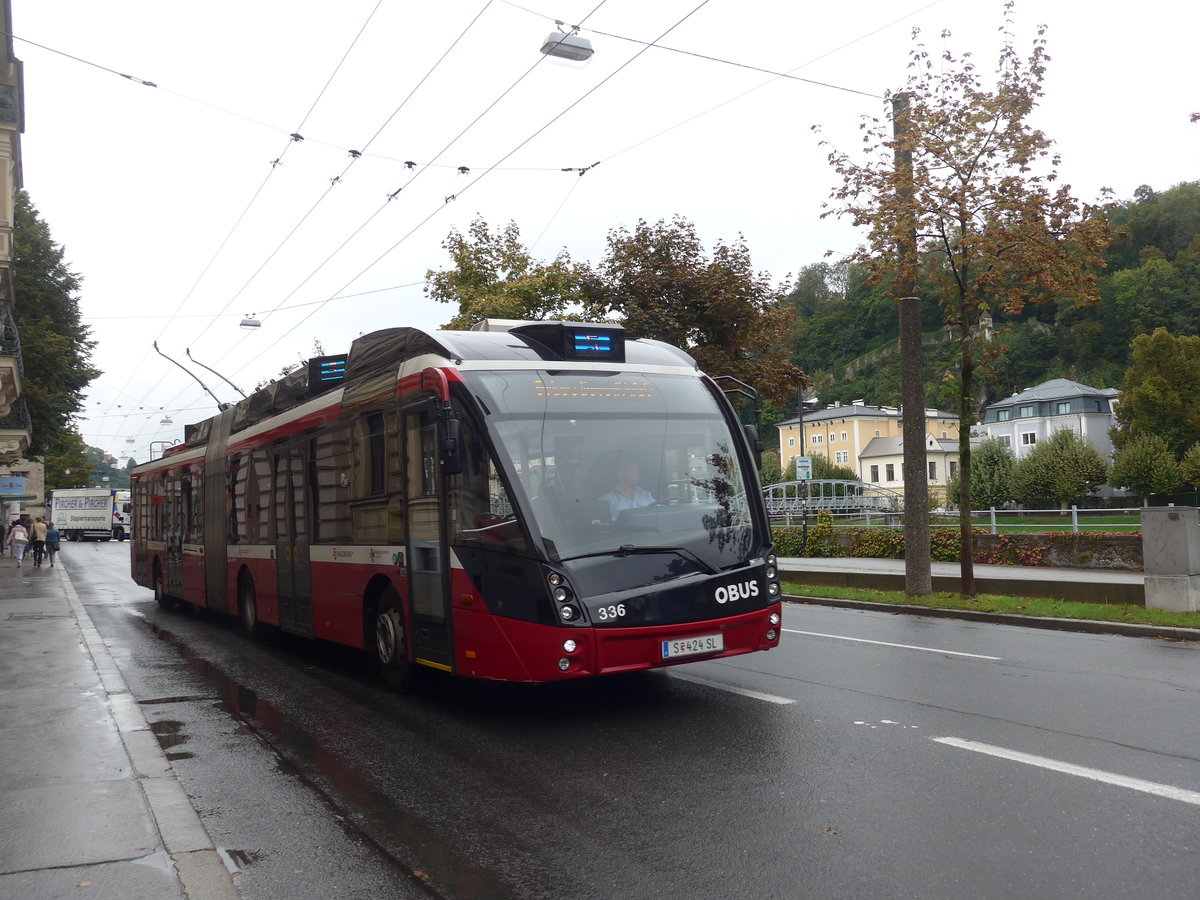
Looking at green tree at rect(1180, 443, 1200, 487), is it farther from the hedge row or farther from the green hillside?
the hedge row

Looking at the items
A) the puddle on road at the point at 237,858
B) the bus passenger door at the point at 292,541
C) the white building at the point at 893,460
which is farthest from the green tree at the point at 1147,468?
the puddle on road at the point at 237,858

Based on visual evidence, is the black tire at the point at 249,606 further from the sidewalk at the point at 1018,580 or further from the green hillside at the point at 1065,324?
the green hillside at the point at 1065,324

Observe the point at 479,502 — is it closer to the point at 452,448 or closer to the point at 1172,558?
the point at 452,448

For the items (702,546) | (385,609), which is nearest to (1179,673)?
(702,546)

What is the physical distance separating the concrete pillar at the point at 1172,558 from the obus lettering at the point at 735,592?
24.2 feet

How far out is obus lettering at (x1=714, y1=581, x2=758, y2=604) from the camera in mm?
7871

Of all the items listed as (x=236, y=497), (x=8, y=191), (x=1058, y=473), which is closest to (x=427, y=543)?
(x=236, y=497)

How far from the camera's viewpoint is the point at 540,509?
759 cm

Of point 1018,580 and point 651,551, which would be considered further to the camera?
point 1018,580

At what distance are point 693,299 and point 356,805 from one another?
21.2 metres

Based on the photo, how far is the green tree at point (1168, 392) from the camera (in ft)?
294

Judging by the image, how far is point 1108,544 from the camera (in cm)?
2169

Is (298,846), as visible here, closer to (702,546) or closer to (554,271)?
(702,546)

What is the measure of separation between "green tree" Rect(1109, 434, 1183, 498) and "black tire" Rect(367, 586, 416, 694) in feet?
276
